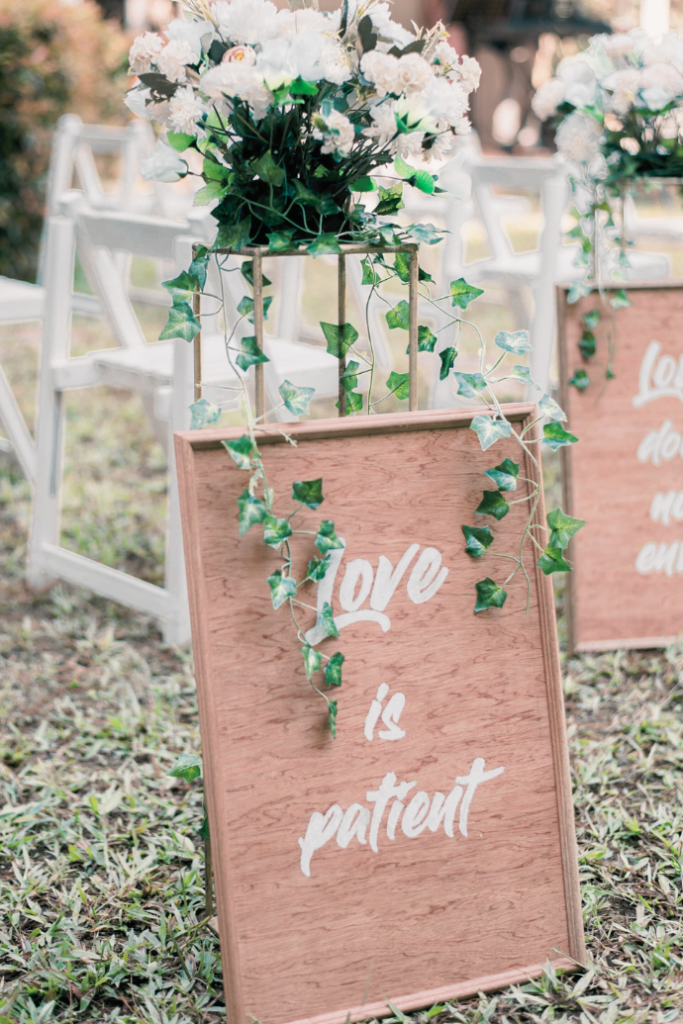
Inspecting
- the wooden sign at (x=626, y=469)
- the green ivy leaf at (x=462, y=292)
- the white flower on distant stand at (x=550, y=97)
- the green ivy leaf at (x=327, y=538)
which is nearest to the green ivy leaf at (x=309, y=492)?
the green ivy leaf at (x=327, y=538)

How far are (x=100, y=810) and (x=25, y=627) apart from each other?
0.79m

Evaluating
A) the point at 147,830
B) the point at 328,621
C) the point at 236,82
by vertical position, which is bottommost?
the point at 147,830

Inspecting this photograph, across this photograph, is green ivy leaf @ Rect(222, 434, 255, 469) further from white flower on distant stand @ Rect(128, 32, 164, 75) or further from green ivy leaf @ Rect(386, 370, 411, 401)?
white flower on distant stand @ Rect(128, 32, 164, 75)

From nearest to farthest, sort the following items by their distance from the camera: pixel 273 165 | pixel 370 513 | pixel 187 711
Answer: pixel 273 165 → pixel 370 513 → pixel 187 711

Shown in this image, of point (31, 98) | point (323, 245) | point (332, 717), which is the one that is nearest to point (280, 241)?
point (323, 245)

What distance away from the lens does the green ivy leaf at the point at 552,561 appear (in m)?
1.33

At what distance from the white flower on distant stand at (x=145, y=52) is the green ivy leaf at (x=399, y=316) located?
1.50ft

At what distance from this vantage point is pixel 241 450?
119 centimetres

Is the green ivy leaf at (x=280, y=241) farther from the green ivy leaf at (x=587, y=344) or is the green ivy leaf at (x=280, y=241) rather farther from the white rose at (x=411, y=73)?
the green ivy leaf at (x=587, y=344)

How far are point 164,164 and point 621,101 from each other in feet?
4.15

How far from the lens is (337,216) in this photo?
1.30 metres

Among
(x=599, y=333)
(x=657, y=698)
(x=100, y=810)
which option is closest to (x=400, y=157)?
(x=599, y=333)

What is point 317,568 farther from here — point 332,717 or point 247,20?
point 247,20

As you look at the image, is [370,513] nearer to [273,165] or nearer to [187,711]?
[273,165]
